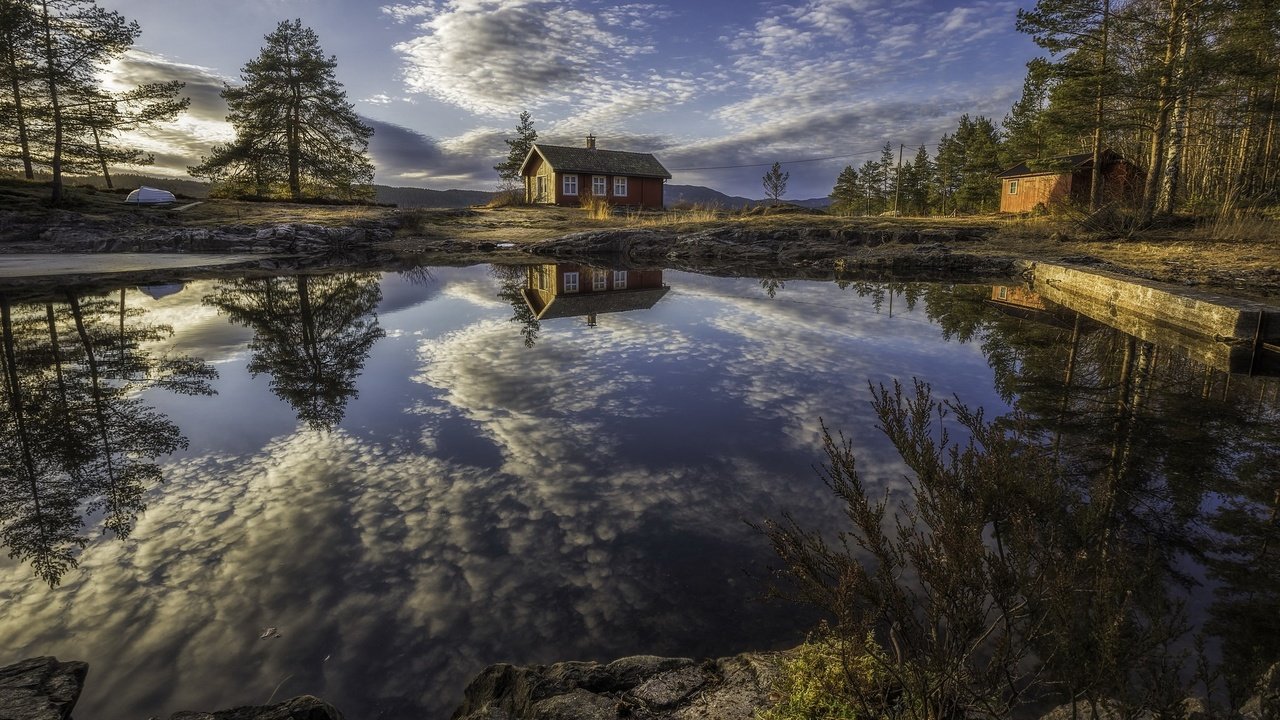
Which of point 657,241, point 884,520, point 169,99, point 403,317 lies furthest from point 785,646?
point 169,99

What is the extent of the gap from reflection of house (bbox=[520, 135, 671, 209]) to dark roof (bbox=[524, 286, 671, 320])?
32367 mm

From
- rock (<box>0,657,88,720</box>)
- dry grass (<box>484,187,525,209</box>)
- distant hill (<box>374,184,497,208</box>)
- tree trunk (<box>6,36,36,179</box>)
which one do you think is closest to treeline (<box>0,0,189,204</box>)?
tree trunk (<box>6,36,36,179</box>)

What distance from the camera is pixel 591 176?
46.7 metres

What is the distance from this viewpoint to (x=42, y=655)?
2814 mm

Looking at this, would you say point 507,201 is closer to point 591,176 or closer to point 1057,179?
point 591,176

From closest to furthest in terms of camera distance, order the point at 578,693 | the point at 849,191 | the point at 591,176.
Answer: the point at 578,693
the point at 591,176
the point at 849,191

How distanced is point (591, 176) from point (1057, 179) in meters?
32.5

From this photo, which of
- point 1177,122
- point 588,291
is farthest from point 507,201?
point 1177,122

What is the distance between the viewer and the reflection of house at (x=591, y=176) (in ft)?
151

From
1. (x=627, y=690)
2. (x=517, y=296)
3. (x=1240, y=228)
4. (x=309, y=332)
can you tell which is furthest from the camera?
(x=1240, y=228)

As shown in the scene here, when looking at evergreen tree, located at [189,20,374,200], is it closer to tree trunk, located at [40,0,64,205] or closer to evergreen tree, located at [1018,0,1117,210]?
tree trunk, located at [40,0,64,205]

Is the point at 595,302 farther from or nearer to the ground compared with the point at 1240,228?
nearer to the ground

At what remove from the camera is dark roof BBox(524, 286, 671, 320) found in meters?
12.7

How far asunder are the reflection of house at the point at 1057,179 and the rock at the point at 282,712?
38589 mm
